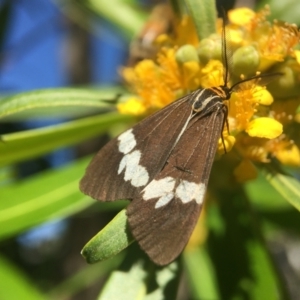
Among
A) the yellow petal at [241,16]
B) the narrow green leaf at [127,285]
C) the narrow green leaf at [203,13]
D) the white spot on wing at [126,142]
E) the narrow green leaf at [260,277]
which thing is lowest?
the narrow green leaf at [260,277]

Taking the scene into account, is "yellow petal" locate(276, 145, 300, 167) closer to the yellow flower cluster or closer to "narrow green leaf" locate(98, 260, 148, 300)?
the yellow flower cluster

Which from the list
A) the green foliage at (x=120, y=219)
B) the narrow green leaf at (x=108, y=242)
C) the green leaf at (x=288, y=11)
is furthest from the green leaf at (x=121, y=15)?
the narrow green leaf at (x=108, y=242)

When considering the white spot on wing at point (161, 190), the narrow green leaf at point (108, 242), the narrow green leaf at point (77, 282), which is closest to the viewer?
the narrow green leaf at point (108, 242)

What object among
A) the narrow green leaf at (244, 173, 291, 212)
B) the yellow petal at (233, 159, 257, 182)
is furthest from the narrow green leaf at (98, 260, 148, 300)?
the narrow green leaf at (244, 173, 291, 212)

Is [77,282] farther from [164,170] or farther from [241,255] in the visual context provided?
[164,170]

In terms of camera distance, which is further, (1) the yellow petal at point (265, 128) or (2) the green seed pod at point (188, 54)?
(2) the green seed pod at point (188, 54)

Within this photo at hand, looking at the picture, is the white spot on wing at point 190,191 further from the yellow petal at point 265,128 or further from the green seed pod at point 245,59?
the green seed pod at point 245,59
